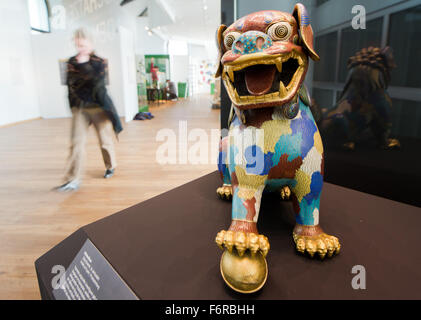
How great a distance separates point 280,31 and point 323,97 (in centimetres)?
70

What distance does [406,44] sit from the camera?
956 mm

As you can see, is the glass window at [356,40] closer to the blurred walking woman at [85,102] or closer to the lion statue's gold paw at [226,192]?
the lion statue's gold paw at [226,192]

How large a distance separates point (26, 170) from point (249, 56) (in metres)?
2.63

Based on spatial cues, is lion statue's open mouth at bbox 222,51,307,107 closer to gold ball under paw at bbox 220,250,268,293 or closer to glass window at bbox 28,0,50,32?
gold ball under paw at bbox 220,250,268,293

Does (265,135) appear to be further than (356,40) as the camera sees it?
No

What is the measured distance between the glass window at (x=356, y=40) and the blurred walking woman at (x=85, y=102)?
1332mm

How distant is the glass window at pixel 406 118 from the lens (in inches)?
39.2

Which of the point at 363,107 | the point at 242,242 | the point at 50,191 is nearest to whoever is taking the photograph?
the point at 242,242

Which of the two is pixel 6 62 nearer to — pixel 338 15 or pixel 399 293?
pixel 338 15

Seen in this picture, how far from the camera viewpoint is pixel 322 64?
1158 mm

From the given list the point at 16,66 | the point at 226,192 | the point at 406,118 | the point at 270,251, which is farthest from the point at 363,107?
the point at 16,66

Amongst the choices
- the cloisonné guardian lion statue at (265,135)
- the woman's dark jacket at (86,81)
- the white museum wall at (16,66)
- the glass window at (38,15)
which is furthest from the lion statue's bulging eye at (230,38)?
the glass window at (38,15)

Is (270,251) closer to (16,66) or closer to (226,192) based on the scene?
(226,192)

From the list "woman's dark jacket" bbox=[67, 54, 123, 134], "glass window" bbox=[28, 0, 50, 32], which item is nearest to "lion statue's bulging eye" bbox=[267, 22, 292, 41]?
"woman's dark jacket" bbox=[67, 54, 123, 134]
